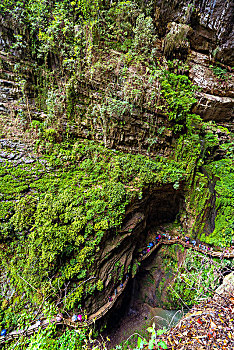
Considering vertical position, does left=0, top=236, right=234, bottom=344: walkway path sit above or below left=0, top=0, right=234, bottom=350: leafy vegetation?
below

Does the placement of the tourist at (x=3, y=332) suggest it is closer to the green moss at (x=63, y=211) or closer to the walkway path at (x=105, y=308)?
the walkway path at (x=105, y=308)

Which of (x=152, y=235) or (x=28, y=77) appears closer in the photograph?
(x=28, y=77)

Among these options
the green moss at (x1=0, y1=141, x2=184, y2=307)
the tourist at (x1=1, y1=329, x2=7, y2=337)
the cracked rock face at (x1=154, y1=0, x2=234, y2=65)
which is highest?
the cracked rock face at (x1=154, y1=0, x2=234, y2=65)

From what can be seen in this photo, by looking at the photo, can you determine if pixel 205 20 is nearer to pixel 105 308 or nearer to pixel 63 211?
pixel 63 211

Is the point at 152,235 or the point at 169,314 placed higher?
the point at 152,235

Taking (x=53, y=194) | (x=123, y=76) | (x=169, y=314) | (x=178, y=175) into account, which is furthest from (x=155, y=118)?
(x=169, y=314)

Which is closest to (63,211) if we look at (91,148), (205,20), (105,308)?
(91,148)

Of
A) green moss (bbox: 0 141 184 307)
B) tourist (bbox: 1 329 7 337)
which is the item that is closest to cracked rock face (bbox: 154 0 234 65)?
green moss (bbox: 0 141 184 307)

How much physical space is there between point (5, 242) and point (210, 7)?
13.0 m

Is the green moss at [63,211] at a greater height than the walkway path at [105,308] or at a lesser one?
greater

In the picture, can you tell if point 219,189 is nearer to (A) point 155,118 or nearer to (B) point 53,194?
(A) point 155,118

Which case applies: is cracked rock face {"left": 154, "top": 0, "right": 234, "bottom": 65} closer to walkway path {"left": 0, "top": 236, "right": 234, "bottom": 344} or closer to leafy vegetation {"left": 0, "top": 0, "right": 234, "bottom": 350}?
leafy vegetation {"left": 0, "top": 0, "right": 234, "bottom": 350}

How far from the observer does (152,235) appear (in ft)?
23.5

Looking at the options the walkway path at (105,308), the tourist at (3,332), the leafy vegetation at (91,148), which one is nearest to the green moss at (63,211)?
the leafy vegetation at (91,148)
